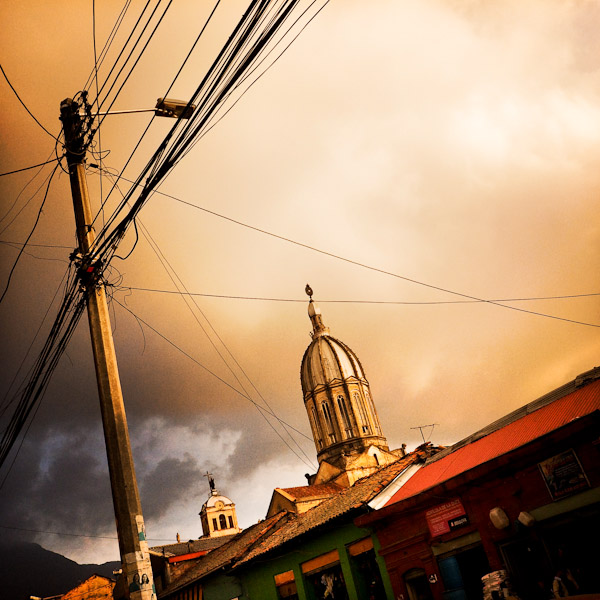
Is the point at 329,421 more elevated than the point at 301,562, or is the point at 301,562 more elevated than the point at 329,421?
the point at 329,421

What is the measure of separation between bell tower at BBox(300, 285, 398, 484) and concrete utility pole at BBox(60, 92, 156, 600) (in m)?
35.3

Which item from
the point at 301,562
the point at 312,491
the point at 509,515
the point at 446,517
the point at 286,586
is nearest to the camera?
the point at 509,515

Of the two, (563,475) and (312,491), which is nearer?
(563,475)

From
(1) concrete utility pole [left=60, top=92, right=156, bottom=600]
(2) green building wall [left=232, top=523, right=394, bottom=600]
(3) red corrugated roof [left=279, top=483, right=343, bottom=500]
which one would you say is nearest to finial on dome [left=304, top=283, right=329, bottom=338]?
(3) red corrugated roof [left=279, top=483, right=343, bottom=500]

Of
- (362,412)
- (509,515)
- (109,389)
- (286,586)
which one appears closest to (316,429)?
(362,412)

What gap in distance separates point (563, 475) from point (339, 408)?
35.9 m

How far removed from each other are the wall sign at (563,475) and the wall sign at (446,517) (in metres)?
2.31

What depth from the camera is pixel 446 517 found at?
12625 mm

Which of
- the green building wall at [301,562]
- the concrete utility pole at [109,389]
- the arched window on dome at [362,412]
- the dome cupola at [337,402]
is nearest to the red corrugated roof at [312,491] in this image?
Answer: the dome cupola at [337,402]

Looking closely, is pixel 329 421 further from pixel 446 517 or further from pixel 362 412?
pixel 446 517

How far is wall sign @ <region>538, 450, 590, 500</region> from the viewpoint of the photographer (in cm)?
1043

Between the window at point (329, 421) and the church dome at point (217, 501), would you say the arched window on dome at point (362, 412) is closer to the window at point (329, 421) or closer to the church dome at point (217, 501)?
the window at point (329, 421)

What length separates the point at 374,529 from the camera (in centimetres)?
1423

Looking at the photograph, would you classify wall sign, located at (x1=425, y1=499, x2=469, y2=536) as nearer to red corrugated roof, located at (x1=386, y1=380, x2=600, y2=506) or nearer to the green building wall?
red corrugated roof, located at (x1=386, y1=380, x2=600, y2=506)
